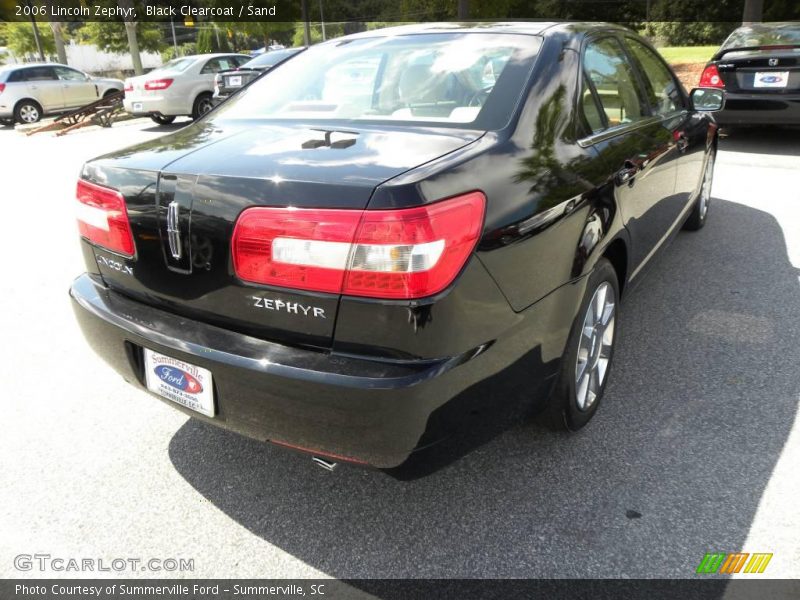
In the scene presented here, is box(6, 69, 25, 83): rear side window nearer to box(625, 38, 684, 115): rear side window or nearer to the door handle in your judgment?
box(625, 38, 684, 115): rear side window

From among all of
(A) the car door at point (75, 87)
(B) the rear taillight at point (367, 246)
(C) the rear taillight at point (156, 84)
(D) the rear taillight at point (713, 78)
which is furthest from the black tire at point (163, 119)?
(B) the rear taillight at point (367, 246)

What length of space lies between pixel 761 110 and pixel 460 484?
7.55 meters

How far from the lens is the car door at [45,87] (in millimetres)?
17047

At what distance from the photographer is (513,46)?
2545 millimetres

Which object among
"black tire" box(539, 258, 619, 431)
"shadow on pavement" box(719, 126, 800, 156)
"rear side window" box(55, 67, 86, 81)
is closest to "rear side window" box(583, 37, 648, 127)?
"black tire" box(539, 258, 619, 431)

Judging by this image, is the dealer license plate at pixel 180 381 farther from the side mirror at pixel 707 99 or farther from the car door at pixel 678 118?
the side mirror at pixel 707 99

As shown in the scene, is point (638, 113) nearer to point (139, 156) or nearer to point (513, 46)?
point (513, 46)

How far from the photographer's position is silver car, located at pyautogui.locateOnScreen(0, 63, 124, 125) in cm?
1675

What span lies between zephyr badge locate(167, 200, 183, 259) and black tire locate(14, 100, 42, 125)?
1817cm

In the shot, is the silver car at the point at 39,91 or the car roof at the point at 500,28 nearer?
the car roof at the point at 500,28

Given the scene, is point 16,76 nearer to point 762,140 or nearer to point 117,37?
point 762,140

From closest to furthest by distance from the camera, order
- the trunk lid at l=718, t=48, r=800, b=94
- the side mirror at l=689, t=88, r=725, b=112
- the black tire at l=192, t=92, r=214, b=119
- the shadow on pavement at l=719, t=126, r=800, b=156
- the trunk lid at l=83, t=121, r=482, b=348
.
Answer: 1. the trunk lid at l=83, t=121, r=482, b=348
2. the side mirror at l=689, t=88, r=725, b=112
3. the trunk lid at l=718, t=48, r=800, b=94
4. the shadow on pavement at l=719, t=126, r=800, b=156
5. the black tire at l=192, t=92, r=214, b=119
